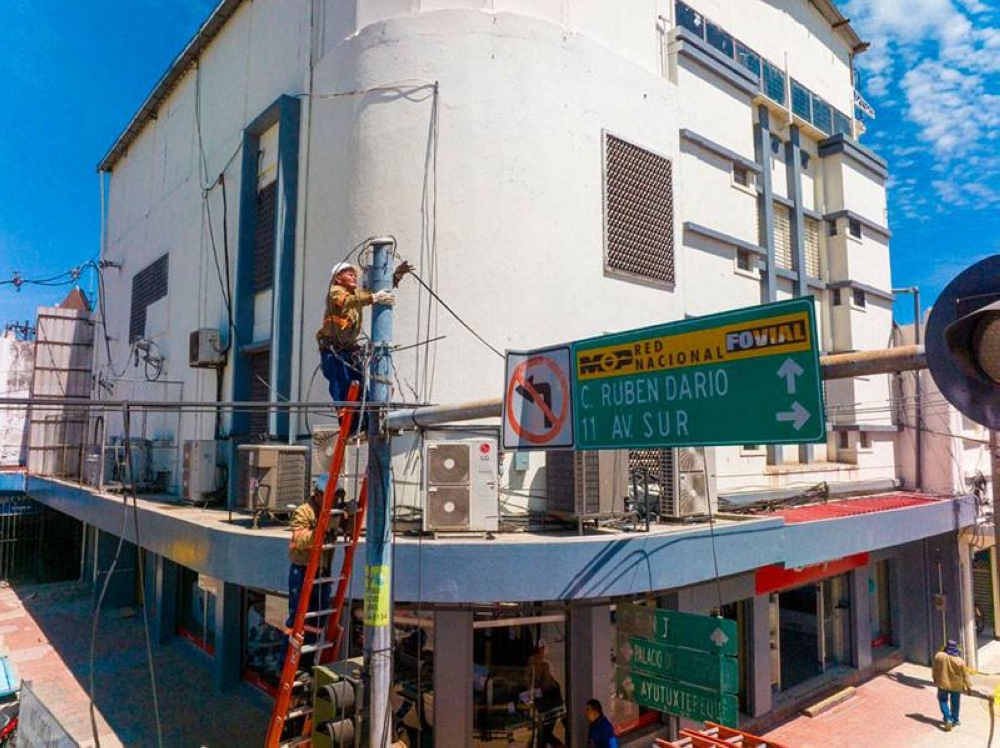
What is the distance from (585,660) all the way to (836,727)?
6.08m

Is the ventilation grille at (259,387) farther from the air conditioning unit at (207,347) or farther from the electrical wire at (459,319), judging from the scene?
the electrical wire at (459,319)

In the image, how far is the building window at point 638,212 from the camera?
412 inches

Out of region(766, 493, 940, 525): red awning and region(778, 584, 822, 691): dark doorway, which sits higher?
region(766, 493, 940, 525): red awning

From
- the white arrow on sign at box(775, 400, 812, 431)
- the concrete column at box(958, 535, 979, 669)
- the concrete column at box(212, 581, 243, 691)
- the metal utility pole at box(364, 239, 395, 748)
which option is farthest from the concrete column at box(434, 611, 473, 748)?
the concrete column at box(958, 535, 979, 669)

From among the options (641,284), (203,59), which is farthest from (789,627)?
(203,59)

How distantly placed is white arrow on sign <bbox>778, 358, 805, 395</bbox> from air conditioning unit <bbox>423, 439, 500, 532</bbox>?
514 cm

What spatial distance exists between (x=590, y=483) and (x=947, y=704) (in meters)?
9.52

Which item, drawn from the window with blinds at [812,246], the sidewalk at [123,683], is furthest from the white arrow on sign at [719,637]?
the window with blinds at [812,246]

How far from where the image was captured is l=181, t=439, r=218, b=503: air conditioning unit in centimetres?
1165

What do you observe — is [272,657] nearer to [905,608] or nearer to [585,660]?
[585,660]

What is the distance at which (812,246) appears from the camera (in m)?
16.4

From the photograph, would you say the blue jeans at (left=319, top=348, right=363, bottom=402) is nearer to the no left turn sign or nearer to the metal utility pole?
the metal utility pole

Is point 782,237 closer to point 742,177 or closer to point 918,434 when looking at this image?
point 742,177

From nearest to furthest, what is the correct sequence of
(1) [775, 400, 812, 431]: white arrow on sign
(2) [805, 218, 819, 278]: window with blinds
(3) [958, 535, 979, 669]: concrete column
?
(1) [775, 400, 812, 431]: white arrow on sign < (3) [958, 535, 979, 669]: concrete column < (2) [805, 218, 819, 278]: window with blinds
